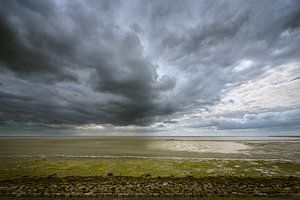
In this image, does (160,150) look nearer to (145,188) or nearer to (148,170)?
(148,170)

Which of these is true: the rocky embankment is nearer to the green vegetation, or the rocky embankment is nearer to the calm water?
the green vegetation

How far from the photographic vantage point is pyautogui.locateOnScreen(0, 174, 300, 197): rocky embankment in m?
14.5

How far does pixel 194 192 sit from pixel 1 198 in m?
14.5

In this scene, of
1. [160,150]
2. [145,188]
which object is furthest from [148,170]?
[160,150]

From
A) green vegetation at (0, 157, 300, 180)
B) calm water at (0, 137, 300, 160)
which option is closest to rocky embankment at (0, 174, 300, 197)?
green vegetation at (0, 157, 300, 180)

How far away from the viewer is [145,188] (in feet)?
52.4

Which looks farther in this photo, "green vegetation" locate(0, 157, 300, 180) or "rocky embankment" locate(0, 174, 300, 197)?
"green vegetation" locate(0, 157, 300, 180)

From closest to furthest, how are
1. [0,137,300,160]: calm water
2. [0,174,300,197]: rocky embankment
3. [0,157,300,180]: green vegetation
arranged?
1. [0,174,300,197]: rocky embankment
2. [0,157,300,180]: green vegetation
3. [0,137,300,160]: calm water

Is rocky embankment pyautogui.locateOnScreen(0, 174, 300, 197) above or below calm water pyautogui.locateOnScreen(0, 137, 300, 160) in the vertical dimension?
below

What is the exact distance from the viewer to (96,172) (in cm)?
2373

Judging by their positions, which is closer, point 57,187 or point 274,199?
point 274,199

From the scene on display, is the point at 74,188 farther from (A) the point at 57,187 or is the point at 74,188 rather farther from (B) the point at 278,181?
(B) the point at 278,181

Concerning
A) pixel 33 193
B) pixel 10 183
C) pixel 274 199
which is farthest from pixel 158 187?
pixel 10 183

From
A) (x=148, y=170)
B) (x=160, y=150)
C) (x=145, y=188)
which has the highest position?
(x=160, y=150)
